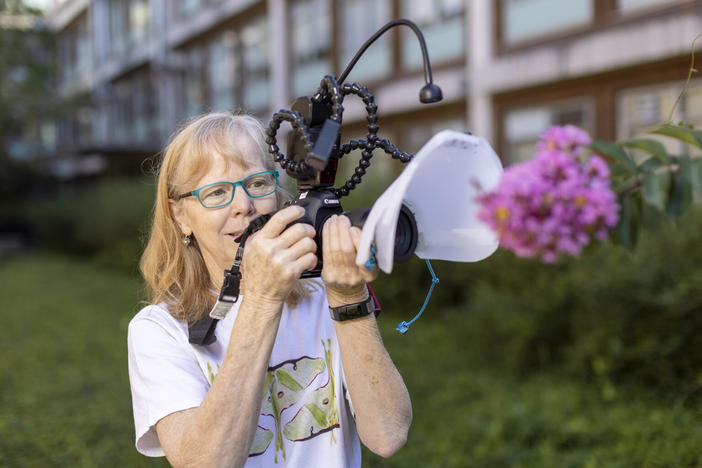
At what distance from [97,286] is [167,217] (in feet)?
32.5

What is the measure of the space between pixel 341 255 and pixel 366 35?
9830mm

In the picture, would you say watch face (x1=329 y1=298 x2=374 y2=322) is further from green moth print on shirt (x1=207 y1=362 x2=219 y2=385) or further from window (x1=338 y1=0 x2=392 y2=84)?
window (x1=338 y1=0 x2=392 y2=84)

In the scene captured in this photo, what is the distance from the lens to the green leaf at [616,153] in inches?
37.8

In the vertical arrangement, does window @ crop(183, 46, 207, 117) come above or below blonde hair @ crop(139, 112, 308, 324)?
above

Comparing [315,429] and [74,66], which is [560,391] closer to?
[315,429]

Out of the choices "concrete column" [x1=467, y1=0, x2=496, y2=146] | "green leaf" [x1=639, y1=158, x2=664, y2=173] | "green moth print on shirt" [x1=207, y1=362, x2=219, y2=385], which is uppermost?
"concrete column" [x1=467, y1=0, x2=496, y2=146]

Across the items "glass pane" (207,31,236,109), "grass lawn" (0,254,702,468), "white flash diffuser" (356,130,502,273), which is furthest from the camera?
"glass pane" (207,31,236,109)

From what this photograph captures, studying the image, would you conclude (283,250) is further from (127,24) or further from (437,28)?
(127,24)

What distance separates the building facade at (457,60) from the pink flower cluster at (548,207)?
1.35 metres

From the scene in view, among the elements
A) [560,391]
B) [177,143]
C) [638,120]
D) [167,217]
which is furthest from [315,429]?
[638,120]

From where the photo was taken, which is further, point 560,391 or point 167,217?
point 560,391

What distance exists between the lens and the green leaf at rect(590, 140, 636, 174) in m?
0.96

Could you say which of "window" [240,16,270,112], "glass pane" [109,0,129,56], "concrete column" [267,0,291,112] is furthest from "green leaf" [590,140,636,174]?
"glass pane" [109,0,129,56]

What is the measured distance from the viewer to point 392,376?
54.3 inches
